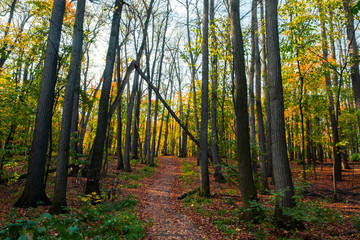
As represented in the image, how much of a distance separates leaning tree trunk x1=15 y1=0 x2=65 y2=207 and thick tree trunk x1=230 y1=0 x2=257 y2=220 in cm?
546

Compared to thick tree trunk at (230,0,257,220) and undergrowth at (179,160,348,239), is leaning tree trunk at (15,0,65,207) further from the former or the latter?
thick tree trunk at (230,0,257,220)

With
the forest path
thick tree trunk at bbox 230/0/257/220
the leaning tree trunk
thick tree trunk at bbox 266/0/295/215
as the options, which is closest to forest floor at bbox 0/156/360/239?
the forest path

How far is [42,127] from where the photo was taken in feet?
20.2

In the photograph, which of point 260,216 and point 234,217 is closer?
point 260,216

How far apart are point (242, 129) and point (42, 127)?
232 inches

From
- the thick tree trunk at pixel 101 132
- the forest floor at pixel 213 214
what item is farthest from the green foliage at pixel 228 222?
the thick tree trunk at pixel 101 132

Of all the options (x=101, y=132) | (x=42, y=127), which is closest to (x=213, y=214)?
(x=101, y=132)

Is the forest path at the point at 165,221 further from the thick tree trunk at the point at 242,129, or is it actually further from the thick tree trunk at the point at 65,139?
the thick tree trunk at the point at 65,139

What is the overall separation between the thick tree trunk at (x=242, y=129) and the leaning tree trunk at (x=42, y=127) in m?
5.46

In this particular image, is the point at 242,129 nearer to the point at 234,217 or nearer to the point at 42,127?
the point at 234,217

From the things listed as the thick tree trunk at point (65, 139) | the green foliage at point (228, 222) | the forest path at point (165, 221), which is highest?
the thick tree trunk at point (65, 139)

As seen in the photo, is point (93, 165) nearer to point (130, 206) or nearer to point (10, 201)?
point (130, 206)

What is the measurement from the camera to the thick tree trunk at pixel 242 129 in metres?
5.35

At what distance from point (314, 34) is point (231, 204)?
8200 mm
